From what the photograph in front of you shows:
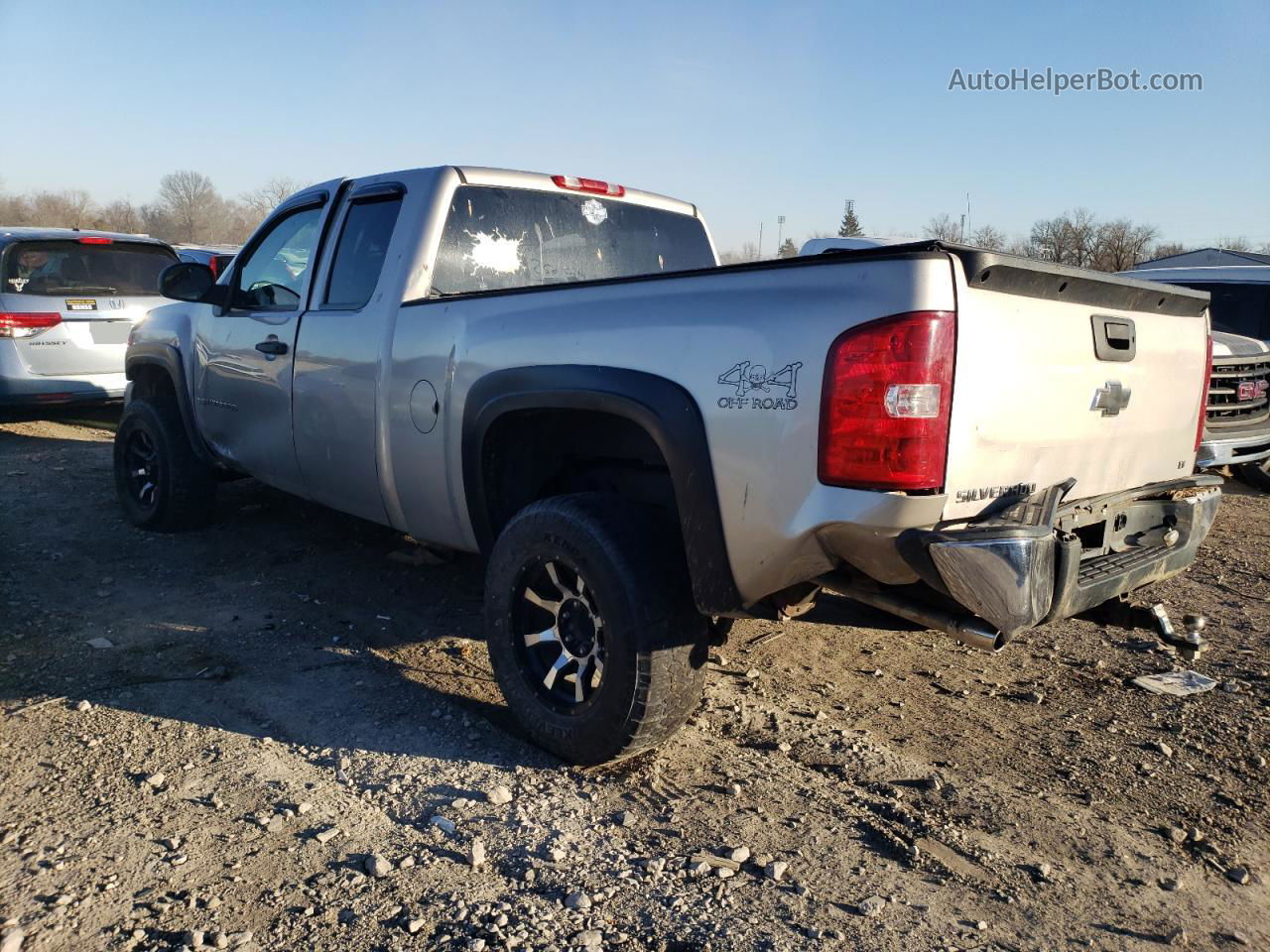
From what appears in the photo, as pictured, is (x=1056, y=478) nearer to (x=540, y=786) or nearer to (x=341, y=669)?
(x=540, y=786)

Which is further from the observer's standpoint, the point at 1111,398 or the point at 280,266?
the point at 280,266

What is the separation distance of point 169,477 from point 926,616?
15.8 feet

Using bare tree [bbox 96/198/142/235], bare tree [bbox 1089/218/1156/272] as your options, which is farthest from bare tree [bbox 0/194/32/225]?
bare tree [bbox 1089/218/1156/272]

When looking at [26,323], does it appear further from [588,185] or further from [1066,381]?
[1066,381]

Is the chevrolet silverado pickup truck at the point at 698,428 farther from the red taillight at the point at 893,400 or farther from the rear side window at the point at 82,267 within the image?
the rear side window at the point at 82,267

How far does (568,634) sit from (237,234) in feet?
275

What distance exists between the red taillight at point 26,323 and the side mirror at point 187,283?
15.0 ft

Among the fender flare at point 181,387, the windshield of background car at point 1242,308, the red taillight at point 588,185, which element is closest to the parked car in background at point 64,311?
the fender flare at point 181,387

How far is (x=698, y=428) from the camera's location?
280 centimetres

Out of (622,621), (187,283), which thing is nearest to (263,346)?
(187,283)

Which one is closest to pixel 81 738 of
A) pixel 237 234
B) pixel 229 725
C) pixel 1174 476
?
pixel 229 725

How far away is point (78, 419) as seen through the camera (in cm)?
1040

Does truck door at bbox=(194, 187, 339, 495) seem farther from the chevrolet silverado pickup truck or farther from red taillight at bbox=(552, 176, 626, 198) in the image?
red taillight at bbox=(552, 176, 626, 198)

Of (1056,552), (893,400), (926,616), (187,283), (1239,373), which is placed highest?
(187,283)
